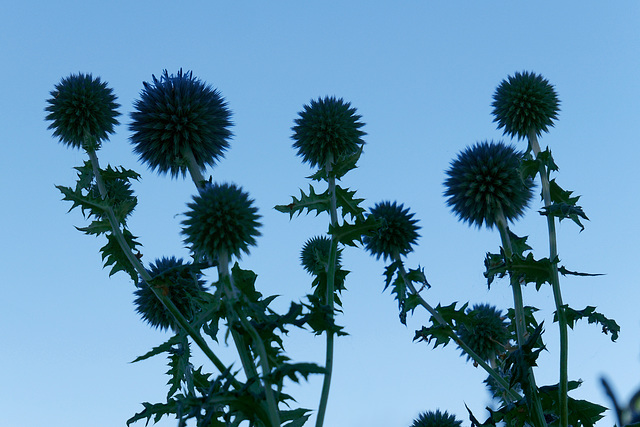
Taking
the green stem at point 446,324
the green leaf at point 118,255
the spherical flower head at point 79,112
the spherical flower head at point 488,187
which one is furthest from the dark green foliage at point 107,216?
the spherical flower head at point 488,187

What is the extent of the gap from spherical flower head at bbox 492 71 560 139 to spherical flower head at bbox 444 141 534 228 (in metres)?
0.28

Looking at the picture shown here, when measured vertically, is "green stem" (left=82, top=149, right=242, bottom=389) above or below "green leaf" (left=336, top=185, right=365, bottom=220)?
below

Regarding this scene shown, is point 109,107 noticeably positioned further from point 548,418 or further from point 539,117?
point 548,418

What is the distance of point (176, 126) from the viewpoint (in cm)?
569

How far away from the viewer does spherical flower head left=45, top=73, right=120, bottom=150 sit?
6.43 metres

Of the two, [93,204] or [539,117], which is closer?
[93,204]

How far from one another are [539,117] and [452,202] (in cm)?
139

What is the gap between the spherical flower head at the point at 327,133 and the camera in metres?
6.47

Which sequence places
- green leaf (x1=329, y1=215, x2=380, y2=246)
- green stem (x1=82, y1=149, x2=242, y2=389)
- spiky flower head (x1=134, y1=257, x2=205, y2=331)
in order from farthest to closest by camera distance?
spiky flower head (x1=134, y1=257, x2=205, y2=331), green leaf (x1=329, y1=215, x2=380, y2=246), green stem (x1=82, y1=149, x2=242, y2=389)

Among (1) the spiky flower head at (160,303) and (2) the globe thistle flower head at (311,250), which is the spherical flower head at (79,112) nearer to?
(1) the spiky flower head at (160,303)

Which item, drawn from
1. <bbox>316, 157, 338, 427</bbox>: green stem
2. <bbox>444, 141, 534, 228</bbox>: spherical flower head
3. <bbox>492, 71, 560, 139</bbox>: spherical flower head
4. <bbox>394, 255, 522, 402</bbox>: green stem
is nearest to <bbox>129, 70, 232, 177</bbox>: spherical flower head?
<bbox>316, 157, 338, 427</bbox>: green stem

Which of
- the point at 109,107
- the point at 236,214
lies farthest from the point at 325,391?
the point at 109,107

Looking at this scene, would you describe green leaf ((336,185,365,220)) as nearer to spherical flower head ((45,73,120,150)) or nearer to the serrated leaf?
the serrated leaf

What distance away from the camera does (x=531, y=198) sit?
7305 millimetres
